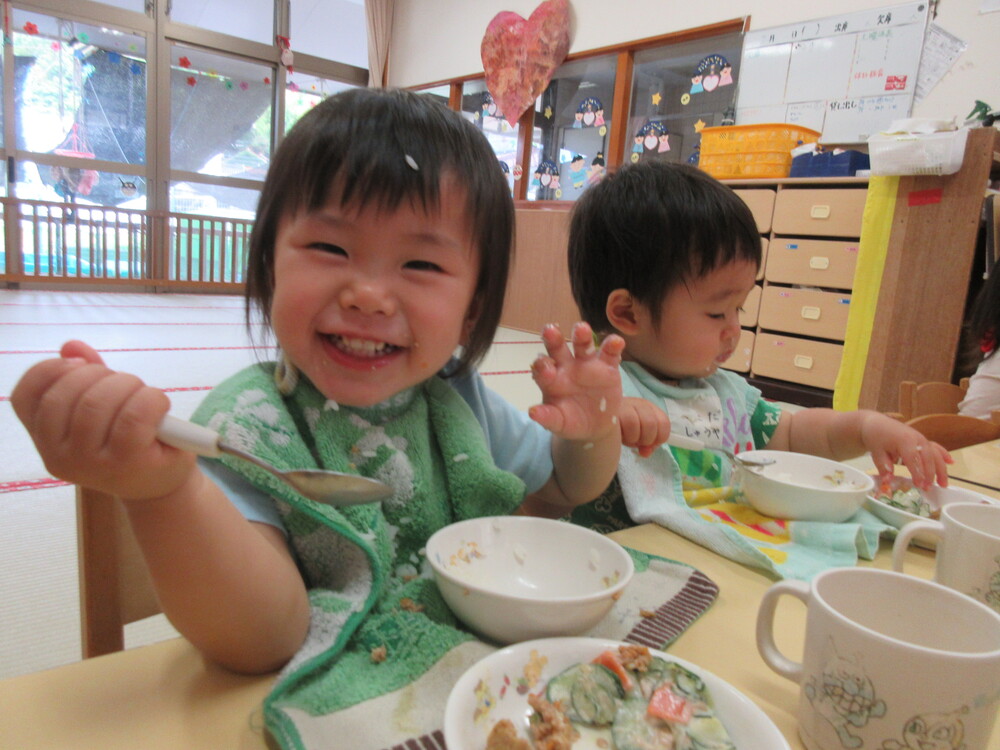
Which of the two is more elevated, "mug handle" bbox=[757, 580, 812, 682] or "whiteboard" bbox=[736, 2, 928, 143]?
"whiteboard" bbox=[736, 2, 928, 143]

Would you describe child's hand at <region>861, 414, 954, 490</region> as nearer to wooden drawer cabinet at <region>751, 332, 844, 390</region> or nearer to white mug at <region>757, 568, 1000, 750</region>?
white mug at <region>757, 568, 1000, 750</region>

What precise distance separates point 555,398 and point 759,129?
10.4 feet

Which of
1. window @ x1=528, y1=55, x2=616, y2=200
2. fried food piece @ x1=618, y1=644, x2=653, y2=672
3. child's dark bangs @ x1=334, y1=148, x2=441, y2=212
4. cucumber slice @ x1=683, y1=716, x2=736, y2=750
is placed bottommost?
cucumber slice @ x1=683, y1=716, x2=736, y2=750

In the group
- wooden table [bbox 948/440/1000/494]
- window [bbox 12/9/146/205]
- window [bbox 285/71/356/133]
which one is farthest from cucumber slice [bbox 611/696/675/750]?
window [bbox 285/71/356/133]

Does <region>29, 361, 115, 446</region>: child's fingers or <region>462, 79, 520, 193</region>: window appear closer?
<region>29, 361, 115, 446</region>: child's fingers

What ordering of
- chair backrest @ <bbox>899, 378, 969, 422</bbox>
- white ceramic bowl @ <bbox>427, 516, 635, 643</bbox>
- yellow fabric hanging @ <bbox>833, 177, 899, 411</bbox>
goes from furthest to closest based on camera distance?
yellow fabric hanging @ <bbox>833, 177, 899, 411</bbox>, chair backrest @ <bbox>899, 378, 969, 422</bbox>, white ceramic bowl @ <bbox>427, 516, 635, 643</bbox>

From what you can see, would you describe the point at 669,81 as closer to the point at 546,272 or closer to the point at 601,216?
the point at 546,272

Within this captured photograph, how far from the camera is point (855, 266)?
9.70 feet

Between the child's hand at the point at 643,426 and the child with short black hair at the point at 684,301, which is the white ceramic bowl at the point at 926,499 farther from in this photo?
the child's hand at the point at 643,426

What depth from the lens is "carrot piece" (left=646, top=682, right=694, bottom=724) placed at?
0.35 metres

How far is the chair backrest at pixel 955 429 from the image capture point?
45.4 inches

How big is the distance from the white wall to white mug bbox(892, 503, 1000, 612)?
313cm

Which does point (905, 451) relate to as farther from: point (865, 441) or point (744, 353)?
point (744, 353)

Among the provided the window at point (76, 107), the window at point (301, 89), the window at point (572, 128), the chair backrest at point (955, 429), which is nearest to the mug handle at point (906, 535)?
the chair backrest at point (955, 429)
